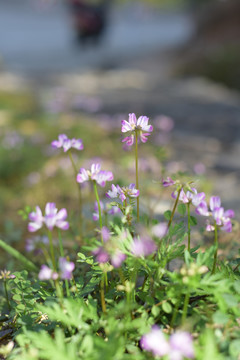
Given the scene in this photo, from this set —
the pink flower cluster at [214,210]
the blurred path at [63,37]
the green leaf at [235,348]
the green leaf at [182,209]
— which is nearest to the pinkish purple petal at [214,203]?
the pink flower cluster at [214,210]

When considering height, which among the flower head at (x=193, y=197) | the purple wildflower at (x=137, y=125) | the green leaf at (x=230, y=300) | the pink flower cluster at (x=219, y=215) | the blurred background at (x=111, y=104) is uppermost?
the blurred background at (x=111, y=104)

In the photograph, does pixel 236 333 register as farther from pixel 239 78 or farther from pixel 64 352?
pixel 239 78

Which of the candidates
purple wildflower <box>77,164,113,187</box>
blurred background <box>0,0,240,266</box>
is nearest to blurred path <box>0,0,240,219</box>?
blurred background <box>0,0,240,266</box>

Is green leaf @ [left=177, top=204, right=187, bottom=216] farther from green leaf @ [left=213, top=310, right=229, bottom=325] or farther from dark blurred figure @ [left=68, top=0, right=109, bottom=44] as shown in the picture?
dark blurred figure @ [left=68, top=0, right=109, bottom=44]

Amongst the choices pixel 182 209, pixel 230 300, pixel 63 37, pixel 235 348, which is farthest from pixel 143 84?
pixel 63 37

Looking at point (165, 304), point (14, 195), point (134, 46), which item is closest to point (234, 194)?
point (14, 195)

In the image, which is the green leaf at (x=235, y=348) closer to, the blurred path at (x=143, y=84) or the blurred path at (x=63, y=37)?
the blurred path at (x=143, y=84)

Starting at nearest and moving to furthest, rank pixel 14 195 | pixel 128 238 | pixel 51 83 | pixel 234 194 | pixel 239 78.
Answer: pixel 128 238 < pixel 234 194 < pixel 14 195 < pixel 239 78 < pixel 51 83
